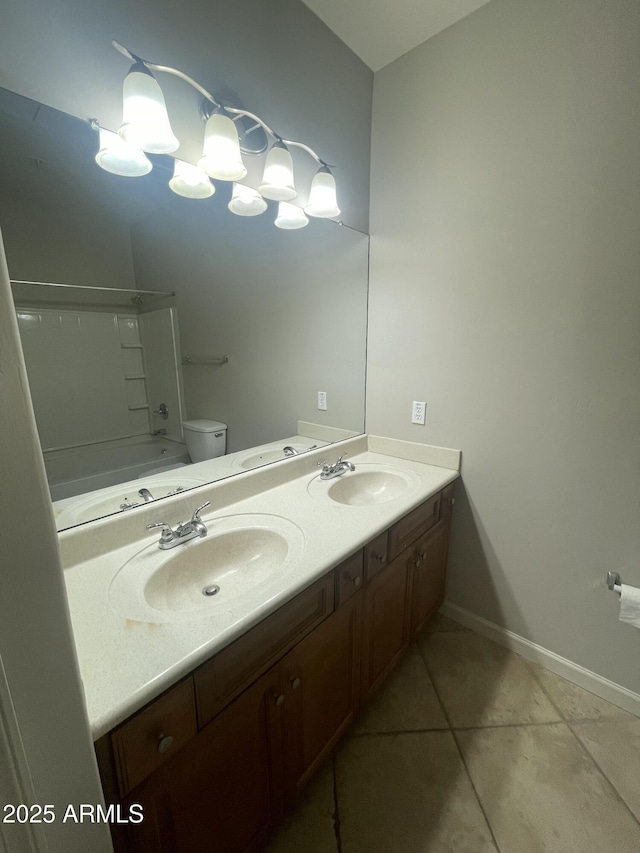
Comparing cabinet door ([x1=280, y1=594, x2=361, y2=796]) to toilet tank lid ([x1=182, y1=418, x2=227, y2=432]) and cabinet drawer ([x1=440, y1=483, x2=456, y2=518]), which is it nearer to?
cabinet drawer ([x1=440, y1=483, x2=456, y2=518])

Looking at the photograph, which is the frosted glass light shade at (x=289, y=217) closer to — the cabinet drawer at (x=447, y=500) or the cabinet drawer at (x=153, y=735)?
the cabinet drawer at (x=447, y=500)

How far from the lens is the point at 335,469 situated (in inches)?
65.1

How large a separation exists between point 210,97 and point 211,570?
1463mm

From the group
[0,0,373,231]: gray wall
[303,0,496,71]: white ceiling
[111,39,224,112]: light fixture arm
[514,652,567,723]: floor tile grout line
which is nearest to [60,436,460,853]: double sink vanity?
[514,652,567,723]: floor tile grout line

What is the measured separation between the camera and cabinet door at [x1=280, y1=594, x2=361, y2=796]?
0.95 m

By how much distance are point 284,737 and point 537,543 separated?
4.10ft

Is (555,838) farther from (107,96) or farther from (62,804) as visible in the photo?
(107,96)

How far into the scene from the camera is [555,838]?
1.03m

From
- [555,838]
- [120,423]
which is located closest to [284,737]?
[555,838]

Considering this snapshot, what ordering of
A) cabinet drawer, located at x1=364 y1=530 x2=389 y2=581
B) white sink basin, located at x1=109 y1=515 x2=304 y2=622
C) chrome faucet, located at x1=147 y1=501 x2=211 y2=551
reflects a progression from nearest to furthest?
white sink basin, located at x1=109 y1=515 x2=304 y2=622
chrome faucet, located at x1=147 y1=501 x2=211 y2=551
cabinet drawer, located at x1=364 y1=530 x2=389 y2=581

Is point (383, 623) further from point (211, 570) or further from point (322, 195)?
point (322, 195)

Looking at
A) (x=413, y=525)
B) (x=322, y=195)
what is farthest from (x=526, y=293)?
(x=413, y=525)

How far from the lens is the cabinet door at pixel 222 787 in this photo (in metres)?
0.69

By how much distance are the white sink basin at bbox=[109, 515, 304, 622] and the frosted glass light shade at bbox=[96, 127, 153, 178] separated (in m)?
1.12
